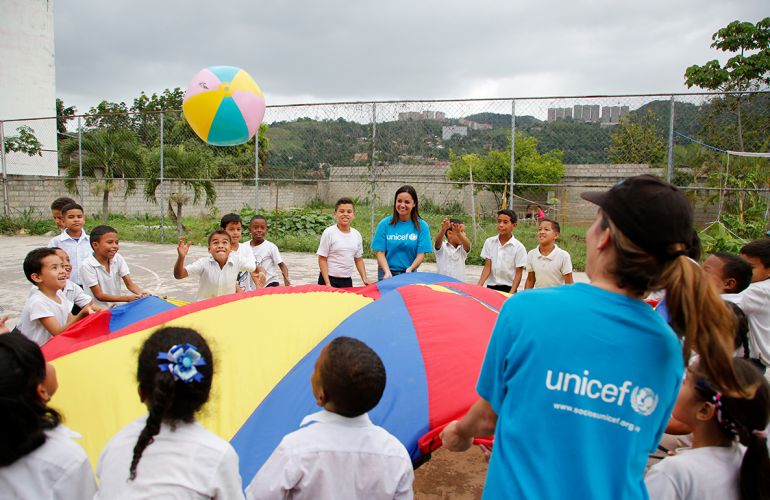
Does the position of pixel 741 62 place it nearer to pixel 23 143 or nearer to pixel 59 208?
pixel 59 208

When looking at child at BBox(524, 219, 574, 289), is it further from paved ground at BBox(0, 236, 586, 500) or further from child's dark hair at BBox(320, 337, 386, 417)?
child's dark hair at BBox(320, 337, 386, 417)

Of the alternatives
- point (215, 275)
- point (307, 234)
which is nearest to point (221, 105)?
point (215, 275)

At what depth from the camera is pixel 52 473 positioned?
57.4 inches

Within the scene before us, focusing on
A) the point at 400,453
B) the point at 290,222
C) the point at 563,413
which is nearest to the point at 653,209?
the point at 563,413

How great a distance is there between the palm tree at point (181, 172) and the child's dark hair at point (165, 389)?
11.9m

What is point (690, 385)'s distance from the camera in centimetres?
165

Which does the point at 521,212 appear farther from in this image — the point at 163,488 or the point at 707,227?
the point at 163,488

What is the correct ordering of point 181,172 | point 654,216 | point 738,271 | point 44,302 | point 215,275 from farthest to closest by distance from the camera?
point 181,172 → point 215,275 → point 44,302 → point 738,271 → point 654,216

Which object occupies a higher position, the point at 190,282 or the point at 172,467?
the point at 172,467

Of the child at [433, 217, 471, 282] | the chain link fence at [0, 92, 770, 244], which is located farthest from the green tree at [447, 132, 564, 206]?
the child at [433, 217, 471, 282]

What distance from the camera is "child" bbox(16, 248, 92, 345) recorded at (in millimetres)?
3098

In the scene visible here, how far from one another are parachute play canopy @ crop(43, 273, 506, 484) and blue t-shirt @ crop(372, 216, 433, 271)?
1.61m

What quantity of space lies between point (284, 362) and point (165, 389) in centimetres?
114

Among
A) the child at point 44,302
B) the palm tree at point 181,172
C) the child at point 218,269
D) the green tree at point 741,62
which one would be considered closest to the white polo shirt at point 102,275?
the child at point 218,269
